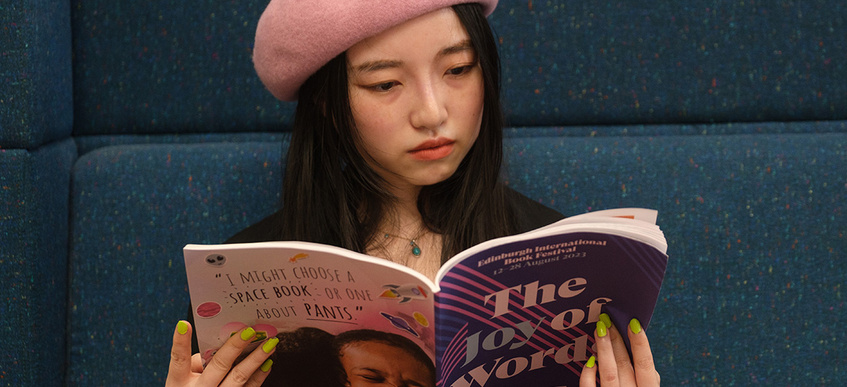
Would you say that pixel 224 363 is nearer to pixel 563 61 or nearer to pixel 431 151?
pixel 431 151

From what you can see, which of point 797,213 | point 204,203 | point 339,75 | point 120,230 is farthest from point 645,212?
point 120,230

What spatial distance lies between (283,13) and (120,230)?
20.2 inches

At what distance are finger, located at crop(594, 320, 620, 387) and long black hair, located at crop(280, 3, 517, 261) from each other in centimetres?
25

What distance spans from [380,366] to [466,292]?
0.16 meters

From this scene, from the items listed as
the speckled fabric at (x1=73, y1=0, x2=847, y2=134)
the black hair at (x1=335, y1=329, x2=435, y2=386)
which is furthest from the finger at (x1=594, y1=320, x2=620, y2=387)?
the speckled fabric at (x1=73, y1=0, x2=847, y2=134)

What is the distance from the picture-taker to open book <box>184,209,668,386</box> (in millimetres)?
687

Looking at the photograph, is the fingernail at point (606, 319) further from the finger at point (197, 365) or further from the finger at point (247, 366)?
the finger at point (197, 365)

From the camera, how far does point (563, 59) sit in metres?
1.21

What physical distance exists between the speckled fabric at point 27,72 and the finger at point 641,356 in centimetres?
89

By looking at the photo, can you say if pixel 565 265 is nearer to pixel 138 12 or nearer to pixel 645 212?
pixel 645 212

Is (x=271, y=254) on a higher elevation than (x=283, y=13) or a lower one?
lower

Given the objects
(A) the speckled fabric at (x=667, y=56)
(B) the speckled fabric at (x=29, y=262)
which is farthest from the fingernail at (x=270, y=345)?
(A) the speckled fabric at (x=667, y=56)

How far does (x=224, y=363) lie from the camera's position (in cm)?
76

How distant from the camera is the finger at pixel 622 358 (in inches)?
30.3
